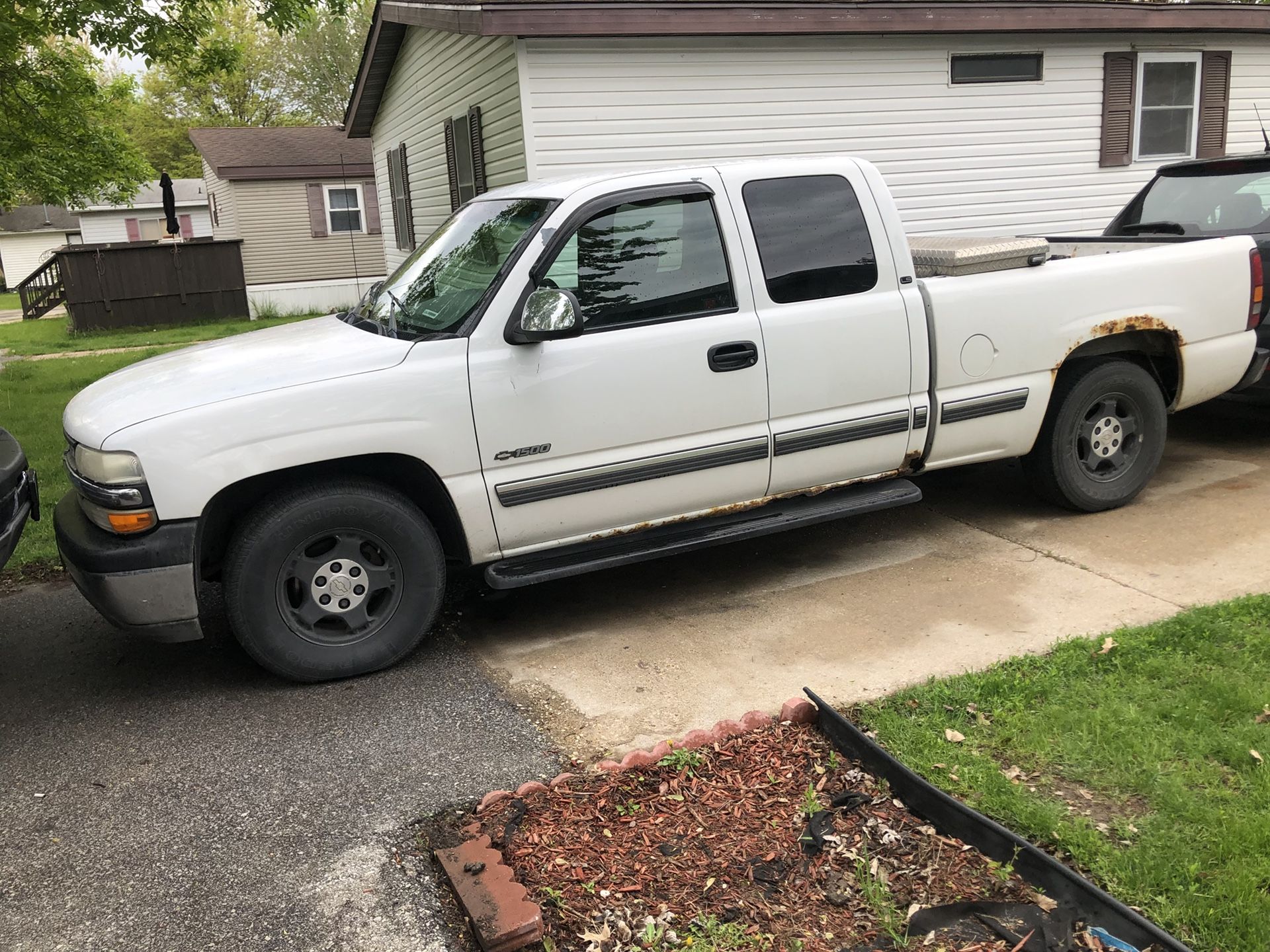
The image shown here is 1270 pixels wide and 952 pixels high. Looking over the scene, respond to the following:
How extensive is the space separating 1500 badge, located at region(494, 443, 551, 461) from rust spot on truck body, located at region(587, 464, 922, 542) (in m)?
0.48

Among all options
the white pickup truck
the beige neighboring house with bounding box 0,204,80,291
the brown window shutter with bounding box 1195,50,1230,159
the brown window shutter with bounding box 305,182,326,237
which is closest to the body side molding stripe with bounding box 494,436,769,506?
the white pickup truck

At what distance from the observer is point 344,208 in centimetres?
2431

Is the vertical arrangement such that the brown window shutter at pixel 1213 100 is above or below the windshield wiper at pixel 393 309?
above

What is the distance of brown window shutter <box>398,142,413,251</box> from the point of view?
15.4 meters

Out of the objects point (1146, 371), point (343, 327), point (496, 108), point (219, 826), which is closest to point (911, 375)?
point (1146, 371)

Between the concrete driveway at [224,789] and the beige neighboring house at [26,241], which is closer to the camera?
the concrete driveway at [224,789]

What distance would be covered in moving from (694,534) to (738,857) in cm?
201

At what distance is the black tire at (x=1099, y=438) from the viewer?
5.88 m

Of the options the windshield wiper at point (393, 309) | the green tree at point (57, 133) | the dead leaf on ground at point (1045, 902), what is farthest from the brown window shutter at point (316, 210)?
the dead leaf on ground at point (1045, 902)

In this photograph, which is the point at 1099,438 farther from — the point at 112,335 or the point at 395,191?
the point at 112,335

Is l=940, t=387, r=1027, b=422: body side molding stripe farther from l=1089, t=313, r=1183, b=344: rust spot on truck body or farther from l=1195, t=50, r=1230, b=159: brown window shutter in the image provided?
l=1195, t=50, r=1230, b=159: brown window shutter

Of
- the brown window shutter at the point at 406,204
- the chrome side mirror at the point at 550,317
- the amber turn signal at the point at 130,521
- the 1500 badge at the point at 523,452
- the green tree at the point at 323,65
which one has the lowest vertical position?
the amber turn signal at the point at 130,521

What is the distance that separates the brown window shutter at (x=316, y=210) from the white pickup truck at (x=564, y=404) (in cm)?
1996

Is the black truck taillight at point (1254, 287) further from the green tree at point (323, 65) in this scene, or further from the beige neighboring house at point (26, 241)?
the beige neighboring house at point (26, 241)
